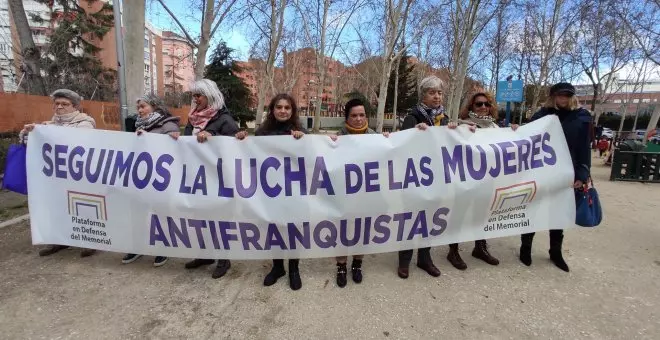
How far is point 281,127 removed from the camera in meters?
3.18

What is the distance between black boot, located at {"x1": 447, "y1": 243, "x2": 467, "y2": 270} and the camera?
3478 millimetres

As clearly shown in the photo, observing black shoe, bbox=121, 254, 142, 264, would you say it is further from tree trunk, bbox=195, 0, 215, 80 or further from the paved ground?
tree trunk, bbox=195, 0, 215, 80

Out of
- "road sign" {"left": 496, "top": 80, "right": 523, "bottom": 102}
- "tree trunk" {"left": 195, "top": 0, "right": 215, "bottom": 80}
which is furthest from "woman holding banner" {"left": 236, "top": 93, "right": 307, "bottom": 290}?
"road sign" {"left": 496, "top": 80, "right": 523, "bottom": 102}

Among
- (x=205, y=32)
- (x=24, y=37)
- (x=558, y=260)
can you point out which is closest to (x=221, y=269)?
(x=558, y=260)

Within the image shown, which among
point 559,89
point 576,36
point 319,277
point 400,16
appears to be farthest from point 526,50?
point 319,277

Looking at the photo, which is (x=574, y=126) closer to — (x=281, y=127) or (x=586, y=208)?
(x=586, y=208)

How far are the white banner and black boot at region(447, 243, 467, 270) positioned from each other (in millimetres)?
366

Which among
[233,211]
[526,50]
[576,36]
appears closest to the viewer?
[233,211]

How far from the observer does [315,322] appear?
2564 mm

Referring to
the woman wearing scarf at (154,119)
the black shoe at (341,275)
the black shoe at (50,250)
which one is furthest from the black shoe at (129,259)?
the black shoe at (341,275)

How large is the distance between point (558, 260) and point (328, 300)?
2.40 metres

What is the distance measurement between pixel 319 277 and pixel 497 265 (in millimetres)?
1822

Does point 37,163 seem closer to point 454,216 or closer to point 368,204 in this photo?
point 368,204

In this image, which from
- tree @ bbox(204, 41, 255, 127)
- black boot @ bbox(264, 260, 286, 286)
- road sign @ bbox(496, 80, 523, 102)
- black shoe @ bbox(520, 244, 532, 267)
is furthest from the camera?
tree @ bbox(204, 41, 255, 127)
